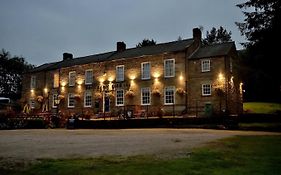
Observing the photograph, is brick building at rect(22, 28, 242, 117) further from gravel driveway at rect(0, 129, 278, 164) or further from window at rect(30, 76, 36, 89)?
gravel driveway at rect(0, 129, 278, 164)

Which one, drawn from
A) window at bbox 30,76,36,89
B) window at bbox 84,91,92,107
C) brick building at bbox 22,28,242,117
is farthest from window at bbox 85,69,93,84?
window at bbox 30,76,36,89

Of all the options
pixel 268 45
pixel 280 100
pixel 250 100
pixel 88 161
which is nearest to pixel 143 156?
pixel 88 161

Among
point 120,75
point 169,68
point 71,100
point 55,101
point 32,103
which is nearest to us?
point 169,68

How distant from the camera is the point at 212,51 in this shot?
33.4 meters

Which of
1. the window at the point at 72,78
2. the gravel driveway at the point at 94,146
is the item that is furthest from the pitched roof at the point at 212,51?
the gravel driveway at the point at 94,146

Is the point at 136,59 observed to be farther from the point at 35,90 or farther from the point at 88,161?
the point at 88,161

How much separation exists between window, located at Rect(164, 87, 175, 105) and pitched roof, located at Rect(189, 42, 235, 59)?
383 cm

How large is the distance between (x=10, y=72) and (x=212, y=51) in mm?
57478

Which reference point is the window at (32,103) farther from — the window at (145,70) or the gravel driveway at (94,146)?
the gravel driveway at (94,146)

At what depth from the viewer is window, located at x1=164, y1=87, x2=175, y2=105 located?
33.2 meters

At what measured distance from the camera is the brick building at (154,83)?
31672 millimetres

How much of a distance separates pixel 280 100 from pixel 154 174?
4076 centimetres

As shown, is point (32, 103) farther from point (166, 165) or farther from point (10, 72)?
point (166, 165)

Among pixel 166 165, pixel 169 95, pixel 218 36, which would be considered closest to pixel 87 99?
pixel 169 95
